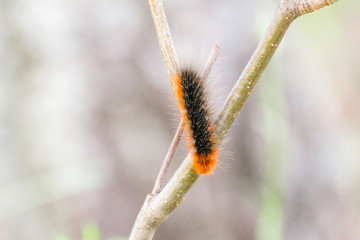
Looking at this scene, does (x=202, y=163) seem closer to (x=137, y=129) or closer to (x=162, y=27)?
(x=162, y=27)

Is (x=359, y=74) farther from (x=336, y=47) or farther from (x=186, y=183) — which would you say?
(x=186, y=183)

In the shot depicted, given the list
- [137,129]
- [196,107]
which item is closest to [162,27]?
[196,107]

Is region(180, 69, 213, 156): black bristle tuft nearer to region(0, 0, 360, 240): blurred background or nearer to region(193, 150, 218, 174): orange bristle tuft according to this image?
region(193, 150, 218, 174): orange bristle tuft

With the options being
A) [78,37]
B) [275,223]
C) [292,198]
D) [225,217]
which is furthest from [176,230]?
[78,37]

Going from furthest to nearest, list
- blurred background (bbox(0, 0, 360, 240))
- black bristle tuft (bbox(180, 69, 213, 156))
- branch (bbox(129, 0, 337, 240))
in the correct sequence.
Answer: blurred background (bbox(0, 0, 360, 240)), black bristle tuft (bbox(180, 69, 213, 156)), branch (bbox(129, 0, 337, 240))

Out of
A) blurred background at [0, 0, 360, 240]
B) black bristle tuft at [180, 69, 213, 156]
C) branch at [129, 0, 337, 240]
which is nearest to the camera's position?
branch at [129, 0, 337, 240]

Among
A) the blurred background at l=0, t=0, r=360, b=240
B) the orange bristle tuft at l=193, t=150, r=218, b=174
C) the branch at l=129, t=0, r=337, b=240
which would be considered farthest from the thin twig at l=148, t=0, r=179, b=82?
the blurred background at l=0, t=0, r=360, b=240
